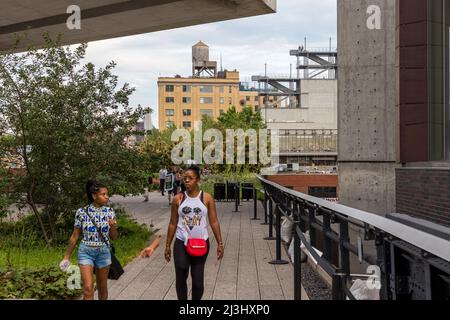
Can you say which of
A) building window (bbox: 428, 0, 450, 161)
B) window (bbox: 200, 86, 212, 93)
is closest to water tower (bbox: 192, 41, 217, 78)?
window (bbox: 200, 86, 212, 93)

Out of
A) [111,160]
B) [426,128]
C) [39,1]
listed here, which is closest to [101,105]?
[111,160]

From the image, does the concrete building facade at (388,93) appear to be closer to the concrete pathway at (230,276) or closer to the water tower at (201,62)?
the concrete pathway at (230,276)

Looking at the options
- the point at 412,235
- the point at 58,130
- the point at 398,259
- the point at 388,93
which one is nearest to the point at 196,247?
the point at 398,259

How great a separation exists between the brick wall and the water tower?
137260mm

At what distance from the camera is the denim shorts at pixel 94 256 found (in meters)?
6.17

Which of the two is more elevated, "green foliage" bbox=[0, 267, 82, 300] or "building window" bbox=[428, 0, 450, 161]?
"building window" bbox=[428, 0, 450, 161]

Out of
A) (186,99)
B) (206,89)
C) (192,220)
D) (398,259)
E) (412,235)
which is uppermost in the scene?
(206,89)

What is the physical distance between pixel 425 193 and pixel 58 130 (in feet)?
27.7

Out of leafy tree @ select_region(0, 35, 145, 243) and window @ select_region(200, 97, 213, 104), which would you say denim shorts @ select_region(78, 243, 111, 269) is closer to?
leafy tree @ select_region(0, 35, 145, 243)

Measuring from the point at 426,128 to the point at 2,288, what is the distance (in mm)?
13308

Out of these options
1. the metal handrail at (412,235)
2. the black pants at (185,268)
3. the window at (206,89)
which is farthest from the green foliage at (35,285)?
the window at (206,89)

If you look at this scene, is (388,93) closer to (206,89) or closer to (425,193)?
(425,193)

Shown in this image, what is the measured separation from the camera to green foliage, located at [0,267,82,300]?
24.6 ft

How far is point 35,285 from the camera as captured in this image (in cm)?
776
